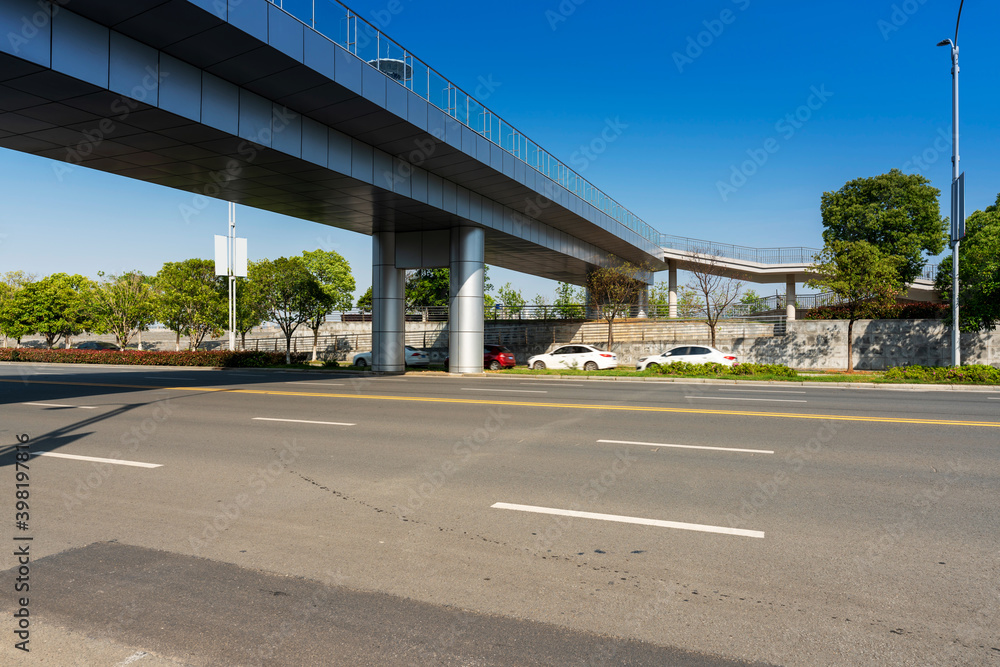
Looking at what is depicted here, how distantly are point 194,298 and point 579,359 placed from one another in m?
31.2

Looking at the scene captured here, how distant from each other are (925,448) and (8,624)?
1040 cm

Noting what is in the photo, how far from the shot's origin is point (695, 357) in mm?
26766

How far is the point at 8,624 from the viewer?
3547 mm


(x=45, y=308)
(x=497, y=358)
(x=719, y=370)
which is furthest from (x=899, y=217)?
(x=45, y=308)

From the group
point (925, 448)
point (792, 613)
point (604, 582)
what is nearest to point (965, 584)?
point (792, 613)

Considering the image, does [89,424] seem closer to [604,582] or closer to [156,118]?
[156,118]

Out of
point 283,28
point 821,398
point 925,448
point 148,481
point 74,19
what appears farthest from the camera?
point 821,398

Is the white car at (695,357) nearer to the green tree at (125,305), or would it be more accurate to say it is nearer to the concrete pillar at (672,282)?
the concrete pillar at (672,282)

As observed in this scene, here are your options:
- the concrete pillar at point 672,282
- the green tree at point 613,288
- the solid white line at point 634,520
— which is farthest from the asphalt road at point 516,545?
the concrete pillar at point 672,282

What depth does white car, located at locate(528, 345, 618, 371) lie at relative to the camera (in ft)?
95.8

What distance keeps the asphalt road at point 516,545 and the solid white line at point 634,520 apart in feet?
0.09

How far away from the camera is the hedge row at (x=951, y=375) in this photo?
20.1m

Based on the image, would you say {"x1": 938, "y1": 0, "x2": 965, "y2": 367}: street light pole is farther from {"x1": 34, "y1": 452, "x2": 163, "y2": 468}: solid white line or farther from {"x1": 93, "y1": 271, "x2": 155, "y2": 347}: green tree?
{"x1": 93, "y1": 271, "x2": 155, "y2": 347}: green tree

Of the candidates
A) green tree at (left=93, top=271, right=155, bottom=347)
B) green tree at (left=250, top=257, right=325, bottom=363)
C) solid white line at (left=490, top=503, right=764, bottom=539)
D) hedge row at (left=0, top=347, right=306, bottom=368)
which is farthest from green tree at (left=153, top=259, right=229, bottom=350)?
solid white line at (left=490, top=503, right=764, bottom=539)
